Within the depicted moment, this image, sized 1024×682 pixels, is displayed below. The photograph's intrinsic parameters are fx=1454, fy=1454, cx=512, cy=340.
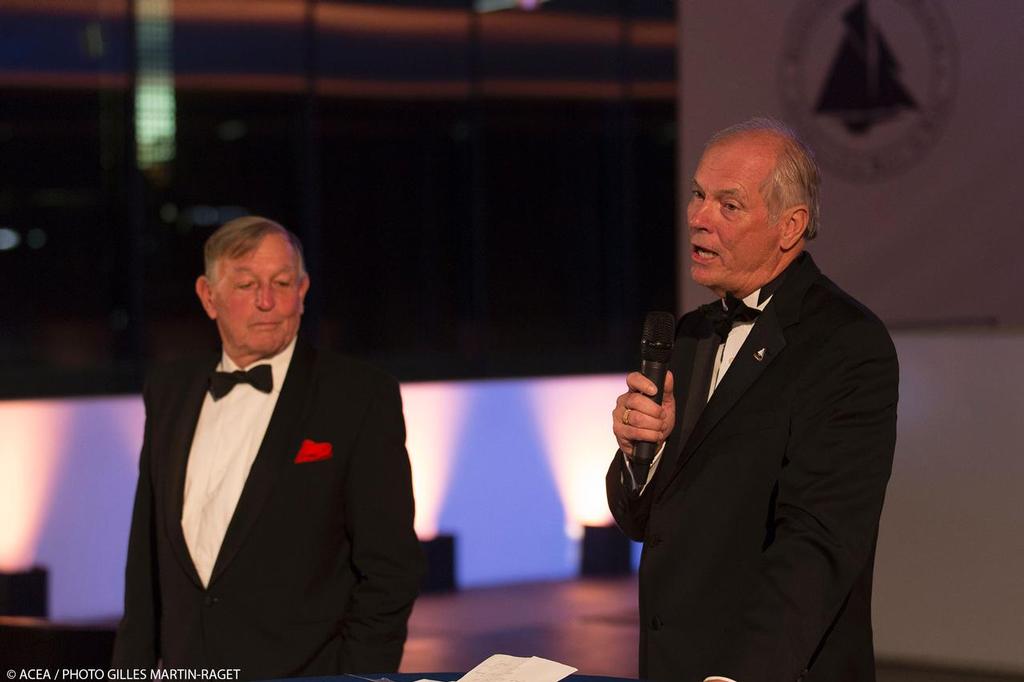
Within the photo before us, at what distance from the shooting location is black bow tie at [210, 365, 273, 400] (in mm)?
3346

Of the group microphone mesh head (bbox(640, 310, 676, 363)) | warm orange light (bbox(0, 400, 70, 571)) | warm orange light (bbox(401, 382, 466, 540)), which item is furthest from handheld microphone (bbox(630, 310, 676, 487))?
warm orange light (bbox(401, 382, 466, 540))

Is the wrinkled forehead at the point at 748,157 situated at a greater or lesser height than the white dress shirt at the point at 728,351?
greater

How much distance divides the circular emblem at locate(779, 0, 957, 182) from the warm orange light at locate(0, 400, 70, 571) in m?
4.71

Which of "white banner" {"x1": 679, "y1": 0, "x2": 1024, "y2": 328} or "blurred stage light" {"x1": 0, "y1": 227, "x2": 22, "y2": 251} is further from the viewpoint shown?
"blurred stage light" {"x1": 0, "y1": 227, "x2": 22, "y2": 251}

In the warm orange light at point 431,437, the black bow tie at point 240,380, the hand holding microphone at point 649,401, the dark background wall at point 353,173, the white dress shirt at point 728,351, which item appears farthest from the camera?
the warm orange light at point 431,437

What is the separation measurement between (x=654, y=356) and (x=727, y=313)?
10.6 inches

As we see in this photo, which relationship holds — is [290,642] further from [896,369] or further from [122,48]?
[122,48]

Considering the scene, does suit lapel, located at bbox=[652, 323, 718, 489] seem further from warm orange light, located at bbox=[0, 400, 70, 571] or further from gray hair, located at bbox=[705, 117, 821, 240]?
warm orange light, located at bbox=[0, 400, 70, 571]

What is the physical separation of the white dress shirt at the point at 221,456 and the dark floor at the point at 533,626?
3.57 metres

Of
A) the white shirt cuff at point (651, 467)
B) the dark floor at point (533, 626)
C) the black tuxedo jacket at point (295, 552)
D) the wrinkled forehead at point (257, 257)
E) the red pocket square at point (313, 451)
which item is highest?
the wrinkled forehead at point (257, 257)

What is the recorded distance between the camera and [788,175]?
2.54 m

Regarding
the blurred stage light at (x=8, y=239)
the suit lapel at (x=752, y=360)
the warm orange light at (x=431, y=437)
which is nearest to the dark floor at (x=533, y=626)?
the warm orange light at (x=431, y=437)

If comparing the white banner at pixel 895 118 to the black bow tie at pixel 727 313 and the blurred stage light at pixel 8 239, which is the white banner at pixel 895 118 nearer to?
the black bow tie at pixel 727 313

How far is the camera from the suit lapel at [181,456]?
10.5 ft
